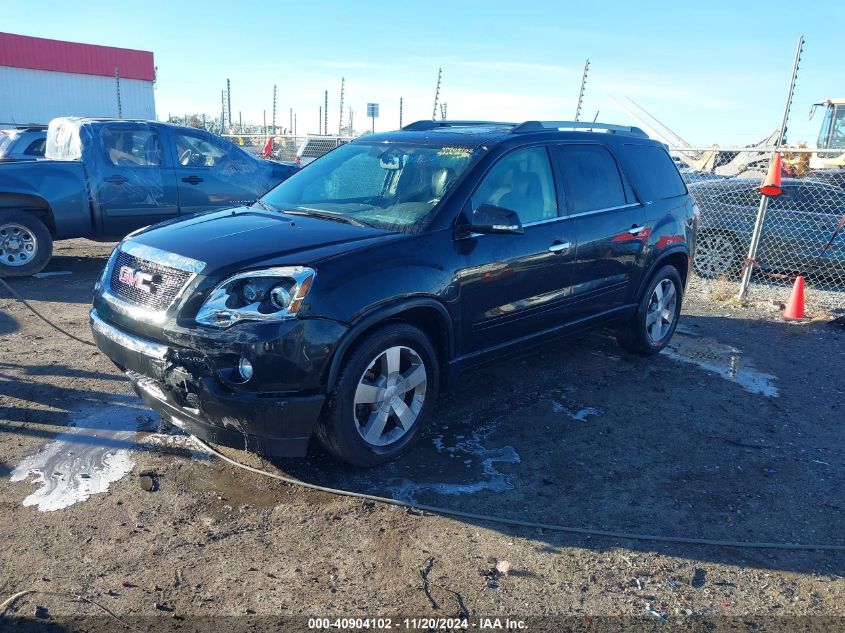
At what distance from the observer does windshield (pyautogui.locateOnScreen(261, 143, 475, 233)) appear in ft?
13.6

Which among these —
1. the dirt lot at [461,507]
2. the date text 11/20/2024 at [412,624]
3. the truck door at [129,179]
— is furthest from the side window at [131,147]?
the date text 11/20/2024 at [412,624]

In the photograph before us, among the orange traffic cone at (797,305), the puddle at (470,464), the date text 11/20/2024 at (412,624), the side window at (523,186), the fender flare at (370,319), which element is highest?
the side window at (523,186)

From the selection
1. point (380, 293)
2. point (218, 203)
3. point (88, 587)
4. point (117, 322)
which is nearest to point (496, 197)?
point (380, 293)

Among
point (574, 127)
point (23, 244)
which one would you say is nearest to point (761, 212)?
point (574, 127)

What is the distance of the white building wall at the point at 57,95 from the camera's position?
3653cm

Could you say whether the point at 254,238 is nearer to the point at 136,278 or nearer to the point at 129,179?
the point at 136,278

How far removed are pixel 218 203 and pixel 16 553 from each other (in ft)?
22.7

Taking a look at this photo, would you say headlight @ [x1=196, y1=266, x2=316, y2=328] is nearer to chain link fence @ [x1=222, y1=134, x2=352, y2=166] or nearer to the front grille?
the front grille

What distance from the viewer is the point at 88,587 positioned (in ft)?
9.05

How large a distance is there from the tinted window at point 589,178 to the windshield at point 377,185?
93 centimetres

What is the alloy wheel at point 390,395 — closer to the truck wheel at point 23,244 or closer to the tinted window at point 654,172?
the tinted window at point 654,172

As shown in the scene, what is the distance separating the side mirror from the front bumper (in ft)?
4.67

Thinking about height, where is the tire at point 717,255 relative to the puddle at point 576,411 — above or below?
above

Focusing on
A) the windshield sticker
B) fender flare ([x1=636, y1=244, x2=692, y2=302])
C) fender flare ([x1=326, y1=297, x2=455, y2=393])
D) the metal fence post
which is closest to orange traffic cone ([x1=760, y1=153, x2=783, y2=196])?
the metal fence post
